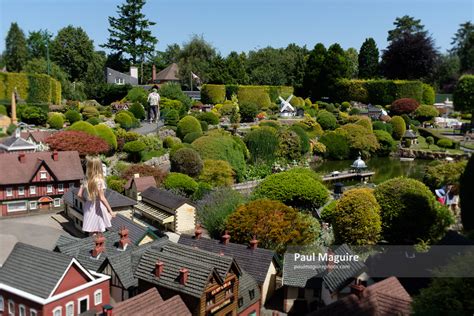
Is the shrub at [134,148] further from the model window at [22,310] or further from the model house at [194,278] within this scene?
the model window at [22,310]

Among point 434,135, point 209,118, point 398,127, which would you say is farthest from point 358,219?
point 398,127

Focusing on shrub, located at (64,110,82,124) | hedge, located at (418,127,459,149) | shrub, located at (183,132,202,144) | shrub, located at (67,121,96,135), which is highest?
shrub, located at (64,110,82,124)

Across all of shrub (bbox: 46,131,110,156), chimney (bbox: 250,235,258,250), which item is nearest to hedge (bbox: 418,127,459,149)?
shrub (bbox: 46,131,110,156)

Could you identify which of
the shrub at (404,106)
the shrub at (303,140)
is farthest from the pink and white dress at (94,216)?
the shrub at (404,106)

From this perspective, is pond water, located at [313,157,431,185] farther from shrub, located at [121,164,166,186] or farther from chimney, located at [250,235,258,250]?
chimney, located at [250,235,258,250]

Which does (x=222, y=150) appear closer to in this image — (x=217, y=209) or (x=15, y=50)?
(x=217, y=209)
